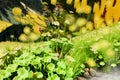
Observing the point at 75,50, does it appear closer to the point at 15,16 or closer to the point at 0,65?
the point at 0,65

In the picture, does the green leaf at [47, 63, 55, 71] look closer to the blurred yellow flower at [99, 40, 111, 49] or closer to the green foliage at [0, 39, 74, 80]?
the green foliage at [0, 39, 74, 80]

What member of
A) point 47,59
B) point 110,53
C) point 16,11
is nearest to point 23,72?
point 47,59

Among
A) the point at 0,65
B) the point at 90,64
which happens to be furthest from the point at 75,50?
the point at 0,65

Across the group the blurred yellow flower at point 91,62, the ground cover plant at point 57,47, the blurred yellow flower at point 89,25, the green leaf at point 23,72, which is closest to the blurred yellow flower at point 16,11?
the ground cover plant at point 57,47

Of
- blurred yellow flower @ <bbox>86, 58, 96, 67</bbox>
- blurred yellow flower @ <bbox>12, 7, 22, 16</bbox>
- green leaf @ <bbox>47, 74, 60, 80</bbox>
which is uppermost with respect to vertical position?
blurred yellow flower @ <bbox>12, 7, 22, 16</bbox>

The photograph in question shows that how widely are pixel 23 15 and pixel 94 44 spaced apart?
2.29 metres

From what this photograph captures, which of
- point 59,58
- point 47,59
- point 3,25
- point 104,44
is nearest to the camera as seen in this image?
point 47,59

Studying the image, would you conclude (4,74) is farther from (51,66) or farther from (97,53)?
(97,53)

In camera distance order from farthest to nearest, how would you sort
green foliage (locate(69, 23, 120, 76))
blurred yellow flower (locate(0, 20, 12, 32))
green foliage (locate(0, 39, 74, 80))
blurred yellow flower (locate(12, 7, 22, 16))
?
1. blurred yellow flower (locate(0, 20, 12, 32))
2. blurred yellow flower (locate(12, 7, 22, 16))
3. green foliage (locate(69, 23, 120, 76))
4. green foliage (locate(0, 39, 74, 80))

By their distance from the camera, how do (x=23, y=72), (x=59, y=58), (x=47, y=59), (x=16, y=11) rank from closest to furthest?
1. (x=23, y=72)
2. (x=47, y=59)
3. (x=59, y=58)
4. (x=16, y=11)

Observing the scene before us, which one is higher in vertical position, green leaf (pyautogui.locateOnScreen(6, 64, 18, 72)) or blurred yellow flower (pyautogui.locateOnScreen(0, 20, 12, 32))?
blurred yellow flower (pyautogui.locateOnScreen(0, 20, 12, 32))

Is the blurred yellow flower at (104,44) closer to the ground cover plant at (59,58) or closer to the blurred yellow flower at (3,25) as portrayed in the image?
the ground cover plant at (59,58)

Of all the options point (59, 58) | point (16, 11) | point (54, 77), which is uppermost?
point (16, 11)

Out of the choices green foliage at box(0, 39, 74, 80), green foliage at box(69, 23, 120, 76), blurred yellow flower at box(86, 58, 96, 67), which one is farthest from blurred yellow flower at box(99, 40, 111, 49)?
green foliage at box(0, 39, 74, 80)
